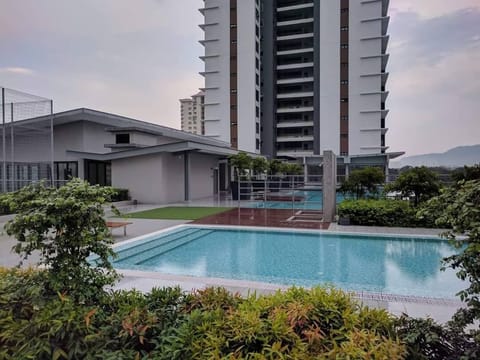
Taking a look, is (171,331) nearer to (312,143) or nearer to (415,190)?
(415,190)

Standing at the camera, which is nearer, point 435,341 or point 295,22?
point 435,341

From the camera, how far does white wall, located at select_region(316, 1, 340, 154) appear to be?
45.4 m

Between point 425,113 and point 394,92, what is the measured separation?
103ft

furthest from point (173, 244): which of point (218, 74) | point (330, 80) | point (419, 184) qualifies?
point (218, 74)

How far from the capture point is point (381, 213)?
37.3ft

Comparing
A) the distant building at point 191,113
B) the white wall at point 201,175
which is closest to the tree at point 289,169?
the white wall at point 201,175

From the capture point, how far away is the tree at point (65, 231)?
295 centimetres

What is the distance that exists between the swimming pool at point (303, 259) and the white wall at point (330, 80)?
36.8m

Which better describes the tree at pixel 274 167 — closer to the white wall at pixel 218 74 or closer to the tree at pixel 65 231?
the tree at pixel 65 231

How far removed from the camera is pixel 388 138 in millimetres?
48688


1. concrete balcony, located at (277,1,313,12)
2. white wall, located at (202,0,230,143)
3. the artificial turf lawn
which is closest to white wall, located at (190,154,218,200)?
the artificial turf lawn

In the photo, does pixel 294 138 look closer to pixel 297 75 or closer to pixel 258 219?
pixel 297 75

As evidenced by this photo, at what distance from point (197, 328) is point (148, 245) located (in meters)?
7.00

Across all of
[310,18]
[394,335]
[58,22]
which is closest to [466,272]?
[394,335]
